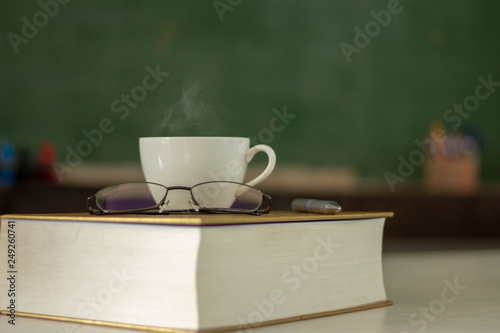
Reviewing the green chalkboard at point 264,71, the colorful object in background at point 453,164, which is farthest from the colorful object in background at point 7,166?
the colorful object in background at point 453,164

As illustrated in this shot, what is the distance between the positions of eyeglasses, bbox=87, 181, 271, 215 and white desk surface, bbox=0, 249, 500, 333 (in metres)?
0.10

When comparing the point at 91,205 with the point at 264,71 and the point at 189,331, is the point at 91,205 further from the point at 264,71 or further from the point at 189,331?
the point at 264,71

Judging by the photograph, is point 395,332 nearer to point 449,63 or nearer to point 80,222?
point 80,222

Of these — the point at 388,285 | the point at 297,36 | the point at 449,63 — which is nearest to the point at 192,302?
the point at 388,285

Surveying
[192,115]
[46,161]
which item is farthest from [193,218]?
[46,161]

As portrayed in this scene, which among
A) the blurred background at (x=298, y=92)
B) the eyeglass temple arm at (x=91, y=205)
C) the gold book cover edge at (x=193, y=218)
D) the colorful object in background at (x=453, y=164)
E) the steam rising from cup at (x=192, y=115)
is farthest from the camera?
the colorful object in background at (x=453, y=164)

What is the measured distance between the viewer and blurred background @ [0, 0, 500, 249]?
3.49 meters

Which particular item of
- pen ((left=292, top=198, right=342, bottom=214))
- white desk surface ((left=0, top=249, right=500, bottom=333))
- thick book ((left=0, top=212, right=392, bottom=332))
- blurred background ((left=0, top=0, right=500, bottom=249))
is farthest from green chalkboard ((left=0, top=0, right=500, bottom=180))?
thick book ((left=0, top=212, right=392, bottom=332))

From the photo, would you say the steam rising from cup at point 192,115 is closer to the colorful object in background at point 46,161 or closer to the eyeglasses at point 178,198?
the eyeglasses at point 178,198

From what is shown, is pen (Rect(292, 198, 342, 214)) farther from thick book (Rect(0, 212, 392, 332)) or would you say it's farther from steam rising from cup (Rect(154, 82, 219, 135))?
steam rising from cup (Rect(154, 82, 219, 135))

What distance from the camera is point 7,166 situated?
120 inches

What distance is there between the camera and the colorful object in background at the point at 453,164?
3.71 meters

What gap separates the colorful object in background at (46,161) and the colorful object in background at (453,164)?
6.52 ft

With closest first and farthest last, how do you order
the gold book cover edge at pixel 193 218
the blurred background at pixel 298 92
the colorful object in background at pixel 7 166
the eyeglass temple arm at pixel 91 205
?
1. the gold book cover edge at pixel 193 218
2. the eyeglass temple arm at pixel 91 205
3. the colorful object in background at pixel 7 166
4. the blurred background at pixel 298 92
